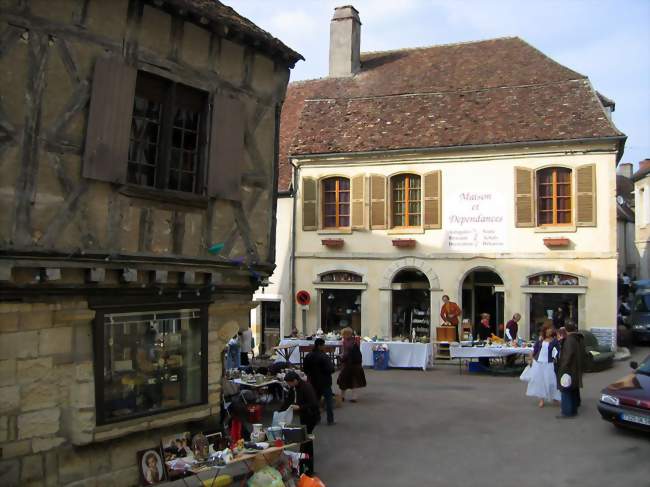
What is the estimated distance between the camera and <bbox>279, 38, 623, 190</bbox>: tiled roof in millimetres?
20505

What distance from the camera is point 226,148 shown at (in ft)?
30.3

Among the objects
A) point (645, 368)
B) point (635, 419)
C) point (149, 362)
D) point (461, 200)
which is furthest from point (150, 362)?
point (461, 200)

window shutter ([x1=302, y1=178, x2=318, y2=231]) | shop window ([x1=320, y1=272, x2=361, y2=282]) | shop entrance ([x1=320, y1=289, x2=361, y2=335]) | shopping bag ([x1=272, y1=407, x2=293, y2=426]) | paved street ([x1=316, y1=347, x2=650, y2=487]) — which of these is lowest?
paved street ([x1=316, y1=347, x2=650, y2=487])

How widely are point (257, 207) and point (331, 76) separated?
17.2m

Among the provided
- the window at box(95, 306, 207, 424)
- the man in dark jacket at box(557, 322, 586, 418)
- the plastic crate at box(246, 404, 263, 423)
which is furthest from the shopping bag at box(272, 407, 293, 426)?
the man in dark jacket at box(557, 322, 586, 418)

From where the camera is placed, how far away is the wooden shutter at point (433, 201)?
2100 centimetres

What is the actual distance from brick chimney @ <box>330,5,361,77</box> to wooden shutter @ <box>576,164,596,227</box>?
9780mm

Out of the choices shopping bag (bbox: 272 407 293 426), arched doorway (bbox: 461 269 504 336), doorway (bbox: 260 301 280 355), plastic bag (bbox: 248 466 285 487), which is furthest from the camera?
doorway (bbox: 260 301 280 355)

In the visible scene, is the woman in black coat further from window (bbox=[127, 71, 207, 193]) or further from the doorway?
the doorway

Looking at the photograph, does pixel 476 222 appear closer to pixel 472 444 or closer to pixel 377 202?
pixel 377 202

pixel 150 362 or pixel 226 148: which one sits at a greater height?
Result: pixel 226 148

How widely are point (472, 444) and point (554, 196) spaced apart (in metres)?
11.4

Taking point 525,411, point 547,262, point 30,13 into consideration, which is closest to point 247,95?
point 30,13

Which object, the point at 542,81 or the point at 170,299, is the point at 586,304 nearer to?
the point at 542,81
